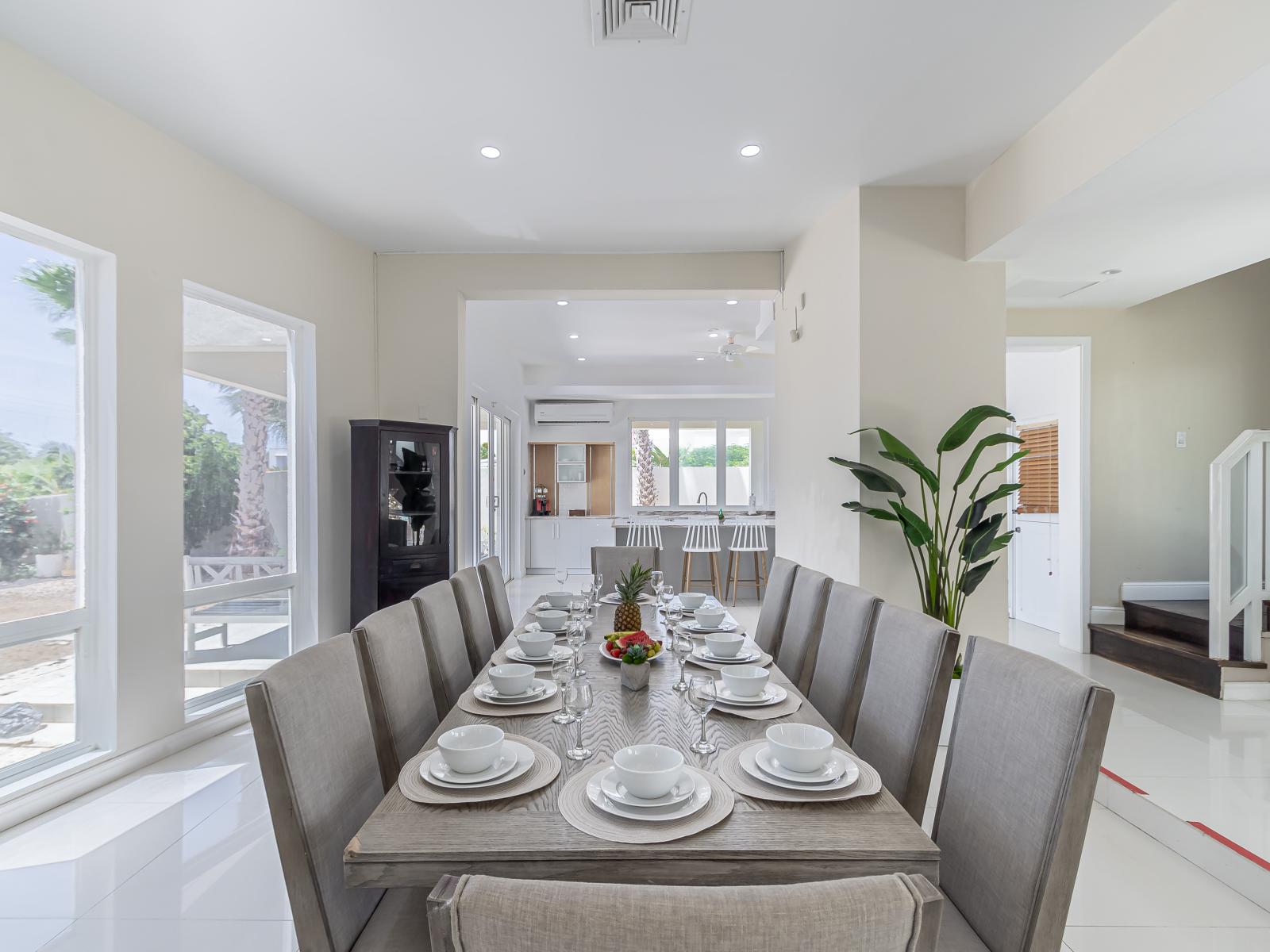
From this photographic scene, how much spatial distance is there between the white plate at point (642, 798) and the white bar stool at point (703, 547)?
5.80 meters

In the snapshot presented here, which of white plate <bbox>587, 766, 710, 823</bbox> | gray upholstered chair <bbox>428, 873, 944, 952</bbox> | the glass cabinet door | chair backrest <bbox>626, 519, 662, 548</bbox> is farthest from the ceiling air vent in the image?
chair backrest <bbox>626, 519, 662, 548</bbox>

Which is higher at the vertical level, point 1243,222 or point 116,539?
point 1243,222

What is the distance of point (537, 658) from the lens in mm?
2217

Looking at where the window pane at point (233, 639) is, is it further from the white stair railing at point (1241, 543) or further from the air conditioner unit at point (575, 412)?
the air conditioner unit at point (575, 412)

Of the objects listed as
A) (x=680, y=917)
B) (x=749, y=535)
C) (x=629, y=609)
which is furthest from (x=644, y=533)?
Answer: (x=680, y=917)

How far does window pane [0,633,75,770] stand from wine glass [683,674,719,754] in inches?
104

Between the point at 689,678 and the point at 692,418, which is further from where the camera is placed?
the point at 692,418

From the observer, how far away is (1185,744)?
3080 mm

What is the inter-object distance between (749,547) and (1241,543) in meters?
3.97

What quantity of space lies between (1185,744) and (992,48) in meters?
3.08

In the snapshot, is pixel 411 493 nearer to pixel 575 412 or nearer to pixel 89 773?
pixel 89 773

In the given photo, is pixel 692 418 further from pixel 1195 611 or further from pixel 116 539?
pixel 116 539

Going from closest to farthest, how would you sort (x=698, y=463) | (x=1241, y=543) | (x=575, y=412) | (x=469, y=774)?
(x=469, y=774) < (x=1241, y=543) < (x=575, y=412) < (x=698, y=463)

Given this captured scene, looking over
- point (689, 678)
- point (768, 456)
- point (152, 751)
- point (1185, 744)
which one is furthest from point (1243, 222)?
point (768, 456)
